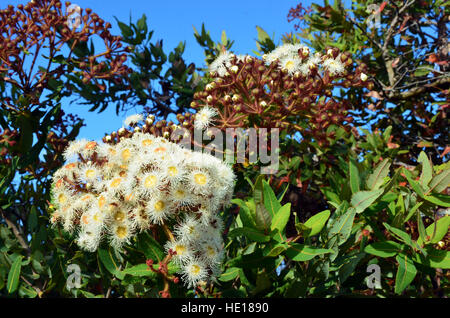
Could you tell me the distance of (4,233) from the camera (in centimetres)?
240

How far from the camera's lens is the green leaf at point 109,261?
5.82 feet

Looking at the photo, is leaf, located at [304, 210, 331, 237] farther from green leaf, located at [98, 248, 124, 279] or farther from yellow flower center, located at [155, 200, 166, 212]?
green leaf, located at [98, 248, 124, 279]

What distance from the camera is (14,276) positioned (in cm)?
203

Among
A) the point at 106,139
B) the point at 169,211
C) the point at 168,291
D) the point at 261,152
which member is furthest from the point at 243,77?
the point at 168,291

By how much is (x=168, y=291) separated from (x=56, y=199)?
0.67 m

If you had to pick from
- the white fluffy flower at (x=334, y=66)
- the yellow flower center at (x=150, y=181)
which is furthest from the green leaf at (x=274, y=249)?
the white fluffy flower at (x=334, y=66)

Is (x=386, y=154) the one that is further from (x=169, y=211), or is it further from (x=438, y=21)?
(x=169, y=211)

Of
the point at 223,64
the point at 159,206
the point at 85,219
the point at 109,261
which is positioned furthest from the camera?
the point at 223,64

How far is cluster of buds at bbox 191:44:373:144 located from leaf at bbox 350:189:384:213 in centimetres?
48

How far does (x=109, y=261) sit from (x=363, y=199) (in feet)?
3.67

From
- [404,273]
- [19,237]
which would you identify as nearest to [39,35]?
[19,237]

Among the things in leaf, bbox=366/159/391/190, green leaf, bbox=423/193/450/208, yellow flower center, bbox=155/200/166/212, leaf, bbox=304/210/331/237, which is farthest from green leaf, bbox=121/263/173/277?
green leaf, bbox=423/193/450/208

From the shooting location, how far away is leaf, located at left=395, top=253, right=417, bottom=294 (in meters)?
1.82

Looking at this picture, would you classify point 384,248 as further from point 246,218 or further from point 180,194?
point 180,194
